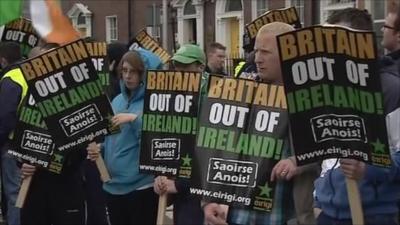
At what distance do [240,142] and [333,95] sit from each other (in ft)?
1.93

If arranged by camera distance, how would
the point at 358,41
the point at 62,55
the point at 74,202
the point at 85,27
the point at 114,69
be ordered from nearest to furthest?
the point at 358,41, the point at 62,55, the point at 74,202, the point at 114,69, the point at 85,27

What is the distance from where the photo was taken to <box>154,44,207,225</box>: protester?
5309 millimetres

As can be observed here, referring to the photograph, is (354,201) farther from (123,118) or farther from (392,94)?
(123,118)

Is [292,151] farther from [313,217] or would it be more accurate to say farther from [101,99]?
[101,99]

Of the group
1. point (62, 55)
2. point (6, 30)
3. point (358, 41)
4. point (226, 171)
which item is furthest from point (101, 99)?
point (6, 30)

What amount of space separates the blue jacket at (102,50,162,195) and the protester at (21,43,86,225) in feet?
1.10

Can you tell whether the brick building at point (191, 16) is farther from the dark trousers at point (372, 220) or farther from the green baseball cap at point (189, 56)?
the dark trousers at point (372, 220)

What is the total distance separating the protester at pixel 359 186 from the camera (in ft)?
12.4

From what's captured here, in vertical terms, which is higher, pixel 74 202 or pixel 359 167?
pixel 359 167

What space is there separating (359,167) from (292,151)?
14.6 inches

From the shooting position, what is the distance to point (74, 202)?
5781 millimetres

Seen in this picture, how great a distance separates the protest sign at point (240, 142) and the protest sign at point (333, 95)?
0.88 ft

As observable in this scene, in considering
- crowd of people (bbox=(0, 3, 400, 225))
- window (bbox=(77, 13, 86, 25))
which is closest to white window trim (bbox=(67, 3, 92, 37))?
window (bbox=(77, 13, 86, 25))

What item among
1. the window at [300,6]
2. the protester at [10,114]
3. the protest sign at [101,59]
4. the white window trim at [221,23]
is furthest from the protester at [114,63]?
the white window trim at [221,23]
